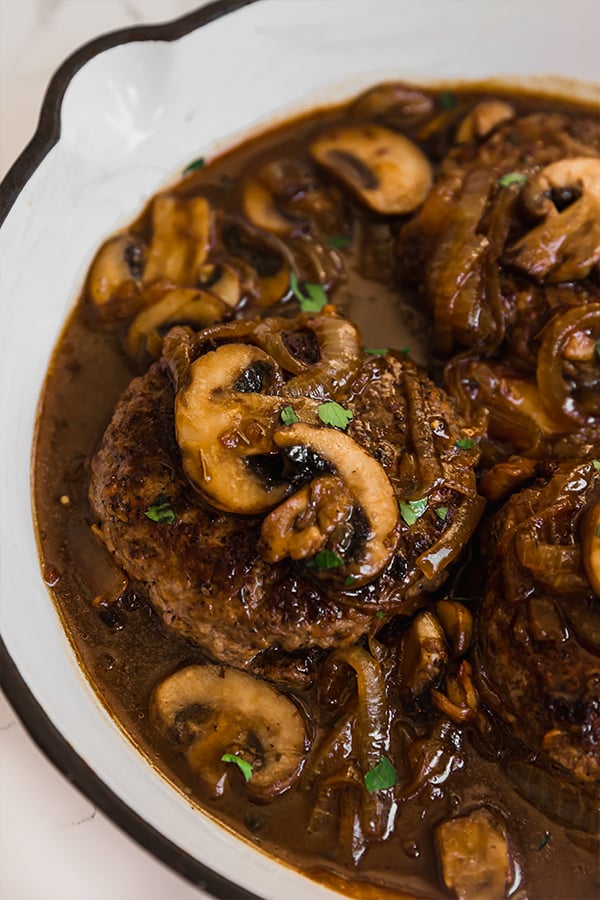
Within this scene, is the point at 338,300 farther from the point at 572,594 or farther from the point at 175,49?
the point at 572,594

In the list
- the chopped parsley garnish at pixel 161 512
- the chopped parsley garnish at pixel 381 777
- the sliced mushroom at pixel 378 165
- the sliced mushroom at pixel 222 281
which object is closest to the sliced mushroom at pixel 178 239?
the sliced mushroom at pixel 222 281

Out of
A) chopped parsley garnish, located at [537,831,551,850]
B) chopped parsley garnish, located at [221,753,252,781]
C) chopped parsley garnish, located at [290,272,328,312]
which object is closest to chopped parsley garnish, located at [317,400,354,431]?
chopped parsley garnish, located at [290,272,328,312]

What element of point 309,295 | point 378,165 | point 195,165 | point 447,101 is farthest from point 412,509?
point 447,101

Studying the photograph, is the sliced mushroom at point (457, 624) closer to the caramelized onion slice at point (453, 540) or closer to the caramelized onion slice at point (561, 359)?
the caramelized onion slice at point (453, 540)

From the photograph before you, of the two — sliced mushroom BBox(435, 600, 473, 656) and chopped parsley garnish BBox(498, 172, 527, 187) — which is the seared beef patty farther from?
chopped parsley garnish BBox(498, 172, 527, 187)

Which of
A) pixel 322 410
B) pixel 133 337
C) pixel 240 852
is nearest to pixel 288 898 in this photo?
pixel 240 852

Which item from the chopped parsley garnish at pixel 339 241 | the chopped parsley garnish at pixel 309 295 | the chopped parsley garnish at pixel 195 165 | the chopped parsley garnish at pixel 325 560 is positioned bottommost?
the chopped parsley garnish at pixel 325 560

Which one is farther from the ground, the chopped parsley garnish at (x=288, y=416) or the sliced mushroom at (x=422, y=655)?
the chopped parsley garnish at (x=288, y=416)
